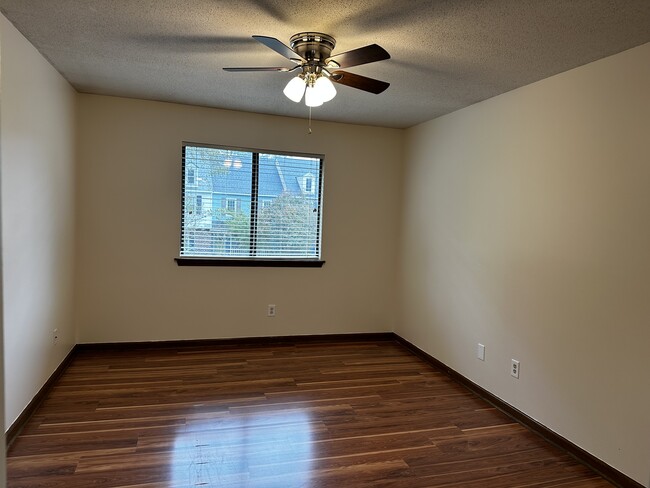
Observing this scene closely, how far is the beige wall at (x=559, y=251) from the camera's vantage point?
229 cm

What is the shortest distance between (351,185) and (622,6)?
114 inches

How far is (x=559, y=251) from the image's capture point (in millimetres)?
2732

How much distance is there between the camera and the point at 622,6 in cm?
192

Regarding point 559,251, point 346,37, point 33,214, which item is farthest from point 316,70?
point 33,214

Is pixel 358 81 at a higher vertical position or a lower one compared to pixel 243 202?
higher

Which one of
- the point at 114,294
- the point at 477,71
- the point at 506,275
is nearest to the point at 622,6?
the point at 477,71

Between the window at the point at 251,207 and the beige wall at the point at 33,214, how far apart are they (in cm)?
102

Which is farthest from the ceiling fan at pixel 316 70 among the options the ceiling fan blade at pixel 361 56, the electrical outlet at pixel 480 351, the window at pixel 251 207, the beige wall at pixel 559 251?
the electrical outlet at pixel 480 351

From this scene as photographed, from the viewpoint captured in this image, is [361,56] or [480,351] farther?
[480,351]

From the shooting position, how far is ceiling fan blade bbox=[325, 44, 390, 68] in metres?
2.05

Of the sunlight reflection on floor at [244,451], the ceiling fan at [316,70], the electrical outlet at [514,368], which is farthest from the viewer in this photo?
the electrical outlet at [514,368]

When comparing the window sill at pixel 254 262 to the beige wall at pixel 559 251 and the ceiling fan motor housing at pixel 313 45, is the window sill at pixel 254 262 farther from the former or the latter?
the ceiling fan motor housing at pixel 313 45

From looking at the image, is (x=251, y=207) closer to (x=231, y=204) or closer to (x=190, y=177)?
(x=231, y=204)

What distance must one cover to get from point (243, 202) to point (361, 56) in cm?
240
